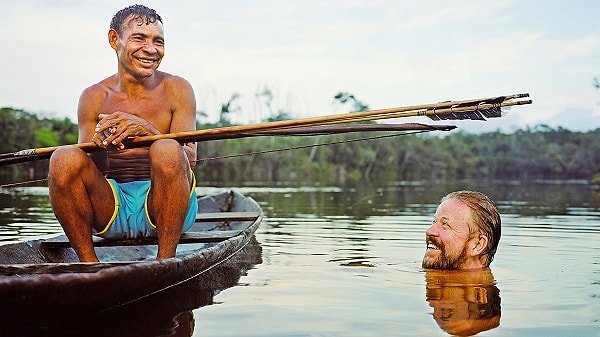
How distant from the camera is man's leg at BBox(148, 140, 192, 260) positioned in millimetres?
3557

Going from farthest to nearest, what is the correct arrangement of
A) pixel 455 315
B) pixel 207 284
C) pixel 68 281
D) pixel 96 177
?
pixel 207 284 → pixel 96 177 → pixel 455 315 → pixel 68 281

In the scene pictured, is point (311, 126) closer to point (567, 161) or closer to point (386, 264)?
point (386, 264)

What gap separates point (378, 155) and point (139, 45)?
66495 mm

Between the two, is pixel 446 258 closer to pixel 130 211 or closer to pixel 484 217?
pixel 484 217

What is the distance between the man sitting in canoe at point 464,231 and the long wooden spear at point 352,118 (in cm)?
55

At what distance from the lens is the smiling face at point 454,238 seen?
14.0ft

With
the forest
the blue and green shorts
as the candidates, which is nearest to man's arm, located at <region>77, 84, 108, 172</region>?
the blue and green shorts

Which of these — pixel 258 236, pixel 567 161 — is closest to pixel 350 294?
pixel 258 236

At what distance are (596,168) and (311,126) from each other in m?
69.7

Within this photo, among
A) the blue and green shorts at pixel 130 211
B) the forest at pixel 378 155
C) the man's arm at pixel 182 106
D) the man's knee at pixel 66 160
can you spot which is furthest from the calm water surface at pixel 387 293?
the forest at pixel 378 155

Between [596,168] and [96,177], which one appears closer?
[96,177]

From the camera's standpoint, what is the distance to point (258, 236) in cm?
727

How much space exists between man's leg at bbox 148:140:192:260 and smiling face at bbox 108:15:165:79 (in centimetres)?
74

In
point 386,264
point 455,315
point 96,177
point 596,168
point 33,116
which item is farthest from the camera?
point 596,168
